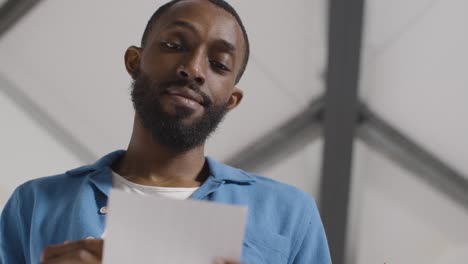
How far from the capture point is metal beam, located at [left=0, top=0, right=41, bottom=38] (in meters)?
2.65

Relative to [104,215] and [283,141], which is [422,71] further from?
[104,215]

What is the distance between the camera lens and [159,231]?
100cm

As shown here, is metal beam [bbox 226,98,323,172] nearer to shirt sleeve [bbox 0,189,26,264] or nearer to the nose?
the nose

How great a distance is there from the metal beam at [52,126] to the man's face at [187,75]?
1.40 metres

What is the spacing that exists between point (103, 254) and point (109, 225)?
0.15ft

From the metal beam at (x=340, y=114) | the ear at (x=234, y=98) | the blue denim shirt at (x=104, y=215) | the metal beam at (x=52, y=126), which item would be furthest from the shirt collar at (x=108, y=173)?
the metal beam at (x=52, y=126)

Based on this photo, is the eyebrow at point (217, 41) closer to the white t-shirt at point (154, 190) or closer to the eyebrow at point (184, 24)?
the eyebrow at point (184, 24)

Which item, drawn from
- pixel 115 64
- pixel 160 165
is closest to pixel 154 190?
pixel 160 165

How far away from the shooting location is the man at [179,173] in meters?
1.32

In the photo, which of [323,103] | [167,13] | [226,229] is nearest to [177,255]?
[226,229]

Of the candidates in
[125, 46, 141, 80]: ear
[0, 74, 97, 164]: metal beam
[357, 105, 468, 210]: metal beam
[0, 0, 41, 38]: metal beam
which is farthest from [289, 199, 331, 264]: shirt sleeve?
[0, 0, 41, 38]: metal beam

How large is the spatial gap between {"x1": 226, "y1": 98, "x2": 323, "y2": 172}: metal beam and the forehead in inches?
43.4

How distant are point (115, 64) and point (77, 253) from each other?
1681mm

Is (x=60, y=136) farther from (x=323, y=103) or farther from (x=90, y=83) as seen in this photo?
(x=323, y=103)
